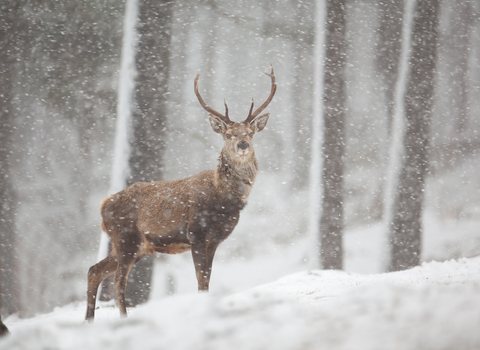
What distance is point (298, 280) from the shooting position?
5.47 m

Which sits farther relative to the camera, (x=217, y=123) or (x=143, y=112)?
(x=143, y=112)

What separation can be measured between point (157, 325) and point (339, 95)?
4909 mm

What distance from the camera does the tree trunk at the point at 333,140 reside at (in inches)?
252

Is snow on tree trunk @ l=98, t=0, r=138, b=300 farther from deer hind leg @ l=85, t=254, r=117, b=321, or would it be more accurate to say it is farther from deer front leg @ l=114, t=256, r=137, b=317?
deer front leg @ l=114, t=256, r=137, b=317

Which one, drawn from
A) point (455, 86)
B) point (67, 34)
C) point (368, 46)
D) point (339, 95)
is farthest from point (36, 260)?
point (455, 86)

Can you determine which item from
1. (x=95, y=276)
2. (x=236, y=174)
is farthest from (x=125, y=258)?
(x=236, y=174)

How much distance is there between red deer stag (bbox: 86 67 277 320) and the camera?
446cm

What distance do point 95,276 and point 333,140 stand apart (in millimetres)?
3860

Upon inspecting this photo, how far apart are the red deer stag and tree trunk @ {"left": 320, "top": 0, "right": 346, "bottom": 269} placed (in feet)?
6.38

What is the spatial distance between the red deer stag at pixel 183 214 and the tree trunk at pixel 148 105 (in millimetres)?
743

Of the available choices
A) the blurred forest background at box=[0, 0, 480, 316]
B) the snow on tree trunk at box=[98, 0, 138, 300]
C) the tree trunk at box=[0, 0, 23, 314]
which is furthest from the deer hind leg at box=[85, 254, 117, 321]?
the tree trunk at box=[0, 0, 23, 314]

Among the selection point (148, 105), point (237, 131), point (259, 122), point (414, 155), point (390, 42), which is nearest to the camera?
point (237, 131)

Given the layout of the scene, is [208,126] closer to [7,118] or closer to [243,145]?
[7,118]

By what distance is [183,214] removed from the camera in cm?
457
